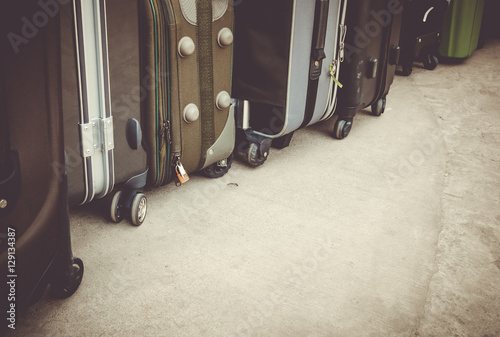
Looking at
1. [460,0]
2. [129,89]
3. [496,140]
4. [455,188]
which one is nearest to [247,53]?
[129,89]

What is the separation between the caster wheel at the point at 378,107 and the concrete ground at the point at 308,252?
15.5 inches

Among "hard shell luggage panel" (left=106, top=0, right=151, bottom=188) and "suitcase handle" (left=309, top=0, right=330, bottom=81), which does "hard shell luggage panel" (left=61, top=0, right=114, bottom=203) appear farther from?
"suitcase handle" (left=309, top=0, right=330, bottom=81)

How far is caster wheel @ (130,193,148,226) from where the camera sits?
155 cm

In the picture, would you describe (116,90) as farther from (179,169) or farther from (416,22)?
(416,22)

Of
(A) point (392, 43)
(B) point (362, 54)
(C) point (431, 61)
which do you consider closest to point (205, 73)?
(B) point (362, 54)

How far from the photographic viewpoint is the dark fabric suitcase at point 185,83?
1.43 meters

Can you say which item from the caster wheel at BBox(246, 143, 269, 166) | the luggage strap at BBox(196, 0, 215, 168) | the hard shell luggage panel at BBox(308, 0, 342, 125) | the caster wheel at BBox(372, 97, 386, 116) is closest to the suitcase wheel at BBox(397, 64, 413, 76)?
the caster wheel at BBox(372, 97, 386, 116)

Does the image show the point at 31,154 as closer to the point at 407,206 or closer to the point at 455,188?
the point at 407,206

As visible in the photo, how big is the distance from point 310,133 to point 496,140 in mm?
866

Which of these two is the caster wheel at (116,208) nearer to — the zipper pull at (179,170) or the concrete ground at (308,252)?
the concrete ground at (308,252)

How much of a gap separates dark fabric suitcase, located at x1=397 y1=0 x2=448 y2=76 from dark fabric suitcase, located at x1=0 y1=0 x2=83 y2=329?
2.48 metres

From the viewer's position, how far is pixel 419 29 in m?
3.14

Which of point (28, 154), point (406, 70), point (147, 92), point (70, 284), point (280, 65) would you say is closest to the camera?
point (28, 154)

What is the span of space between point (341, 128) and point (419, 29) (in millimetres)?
1251
